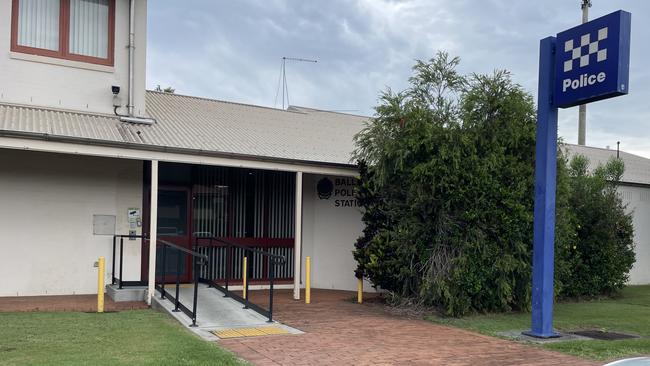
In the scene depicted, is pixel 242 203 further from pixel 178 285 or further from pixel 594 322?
pixel 594 322

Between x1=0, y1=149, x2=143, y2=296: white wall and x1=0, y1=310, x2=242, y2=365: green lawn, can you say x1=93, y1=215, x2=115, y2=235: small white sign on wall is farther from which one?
x1=0, y1=310, x2=242, y2=365: green lawn

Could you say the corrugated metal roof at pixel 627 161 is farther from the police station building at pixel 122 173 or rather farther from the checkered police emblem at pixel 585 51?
the checkered police emblem at pixel 585 51

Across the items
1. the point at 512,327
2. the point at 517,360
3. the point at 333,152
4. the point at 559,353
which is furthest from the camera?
the point at 333,152

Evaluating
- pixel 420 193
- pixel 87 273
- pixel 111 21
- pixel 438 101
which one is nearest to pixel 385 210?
pixel 420 193

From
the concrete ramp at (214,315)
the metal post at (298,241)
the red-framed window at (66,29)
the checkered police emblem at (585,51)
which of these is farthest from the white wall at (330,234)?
the checkered police emblem at (585,51)

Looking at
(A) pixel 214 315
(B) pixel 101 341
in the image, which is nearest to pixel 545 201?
(A) pixel 214 315

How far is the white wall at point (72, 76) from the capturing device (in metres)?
11.4

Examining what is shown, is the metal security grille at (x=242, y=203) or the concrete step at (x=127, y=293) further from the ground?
the metal security grille at (x=242, y=203)

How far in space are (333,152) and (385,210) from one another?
2.75 m

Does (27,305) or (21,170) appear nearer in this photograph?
(27,305)

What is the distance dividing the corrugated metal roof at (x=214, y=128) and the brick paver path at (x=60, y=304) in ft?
9.49

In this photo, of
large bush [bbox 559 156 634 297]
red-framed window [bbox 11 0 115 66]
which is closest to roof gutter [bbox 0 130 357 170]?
red-framed window [bbox 11 0 115 66]

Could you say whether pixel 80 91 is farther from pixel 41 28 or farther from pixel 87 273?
pixel 87 273

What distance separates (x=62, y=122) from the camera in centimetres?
1088
